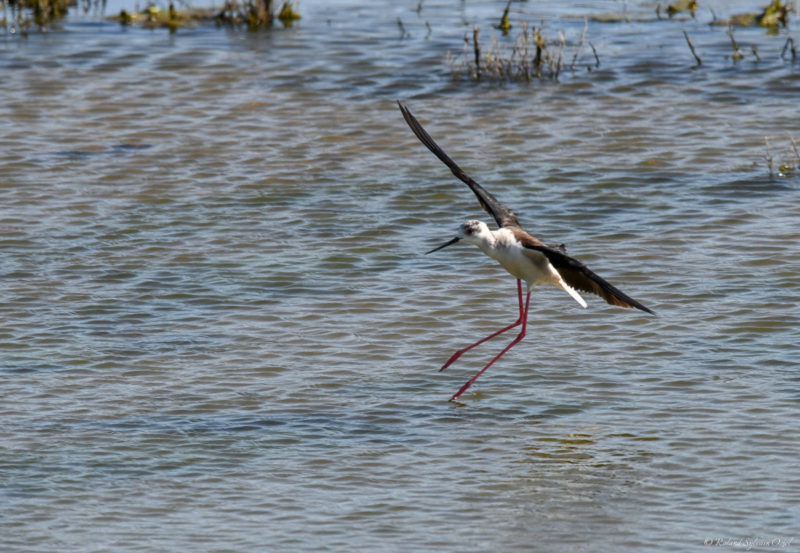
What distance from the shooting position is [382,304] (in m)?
8.09

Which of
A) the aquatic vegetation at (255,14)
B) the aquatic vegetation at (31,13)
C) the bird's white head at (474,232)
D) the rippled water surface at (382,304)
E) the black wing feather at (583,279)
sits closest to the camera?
the rippled water surface at (382,304)

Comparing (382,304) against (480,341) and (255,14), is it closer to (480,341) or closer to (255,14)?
(480,341)

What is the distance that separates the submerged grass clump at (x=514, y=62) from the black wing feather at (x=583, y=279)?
6.07 meters

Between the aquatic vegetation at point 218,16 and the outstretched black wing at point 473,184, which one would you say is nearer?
the outstretched black wing at point 473,184

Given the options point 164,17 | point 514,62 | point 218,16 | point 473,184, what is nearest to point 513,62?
point 514,62

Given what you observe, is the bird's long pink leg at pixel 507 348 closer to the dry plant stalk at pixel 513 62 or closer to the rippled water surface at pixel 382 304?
the rippled water surface at pixel 382 304

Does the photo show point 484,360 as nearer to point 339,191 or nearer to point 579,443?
point 579,443

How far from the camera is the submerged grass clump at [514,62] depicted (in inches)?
506

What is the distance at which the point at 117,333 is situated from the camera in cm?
761

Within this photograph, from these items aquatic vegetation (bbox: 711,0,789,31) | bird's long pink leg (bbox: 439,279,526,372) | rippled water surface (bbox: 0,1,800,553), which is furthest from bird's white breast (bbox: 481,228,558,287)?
aquatic vegetation (bbox: 711,0,789,31)

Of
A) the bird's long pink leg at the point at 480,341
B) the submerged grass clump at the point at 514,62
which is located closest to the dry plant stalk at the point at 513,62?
the submerged grass clump at the point at 514,62

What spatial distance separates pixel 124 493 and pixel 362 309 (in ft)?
8.68

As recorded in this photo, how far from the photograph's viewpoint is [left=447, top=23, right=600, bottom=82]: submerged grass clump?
42.2 feet

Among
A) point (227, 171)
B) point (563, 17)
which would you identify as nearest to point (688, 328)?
point (227, 171)
